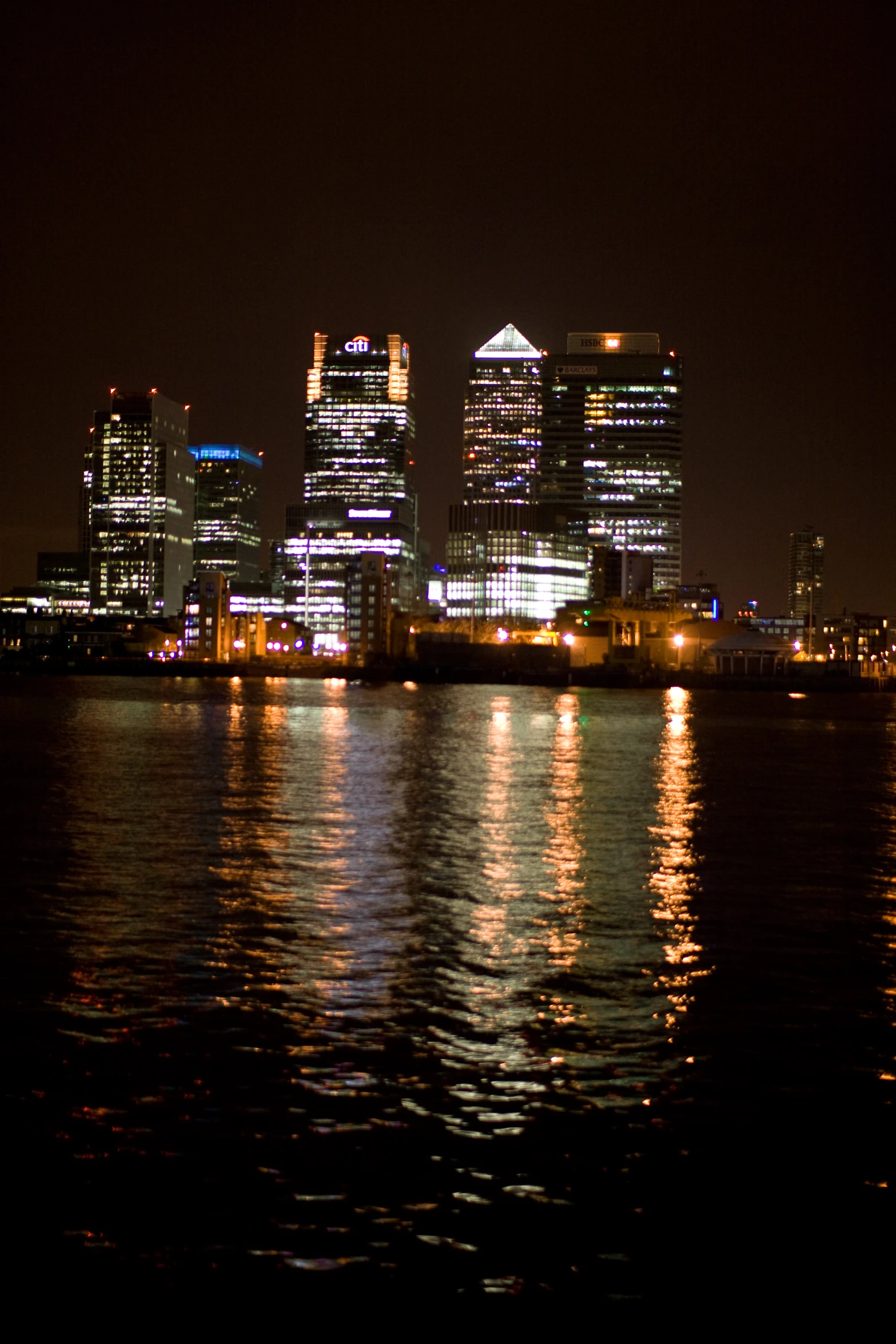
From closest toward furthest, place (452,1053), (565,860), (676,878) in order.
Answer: (452,1053) < (676,878) < (565,860)

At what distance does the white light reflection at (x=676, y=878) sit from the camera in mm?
18578

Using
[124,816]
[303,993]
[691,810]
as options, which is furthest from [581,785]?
[303,993]

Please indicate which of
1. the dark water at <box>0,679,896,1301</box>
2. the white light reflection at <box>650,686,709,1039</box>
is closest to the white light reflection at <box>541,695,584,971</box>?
the dark water at <box>0,679,896,1301</box>

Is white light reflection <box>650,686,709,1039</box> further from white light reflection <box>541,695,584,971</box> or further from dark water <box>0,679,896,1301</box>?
white light reflection <box>541,695,584,971</box>

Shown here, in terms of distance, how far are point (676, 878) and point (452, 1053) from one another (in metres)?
13.3

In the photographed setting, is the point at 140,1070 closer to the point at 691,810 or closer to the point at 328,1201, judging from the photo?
the point at 328,1201

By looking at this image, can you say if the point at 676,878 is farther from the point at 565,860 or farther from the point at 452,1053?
the point at 452,1053

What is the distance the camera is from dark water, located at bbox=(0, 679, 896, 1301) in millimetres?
10398

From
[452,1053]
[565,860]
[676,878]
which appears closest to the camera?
[452,1053]

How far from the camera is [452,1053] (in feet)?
→ 49.0

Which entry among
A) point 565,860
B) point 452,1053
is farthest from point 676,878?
point 452,1053

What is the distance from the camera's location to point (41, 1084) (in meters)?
13.6

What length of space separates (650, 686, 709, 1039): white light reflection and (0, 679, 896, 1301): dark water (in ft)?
0.41

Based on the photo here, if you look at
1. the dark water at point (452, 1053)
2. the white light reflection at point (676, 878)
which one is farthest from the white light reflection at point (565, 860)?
the white light reflection at point (676, 878)
